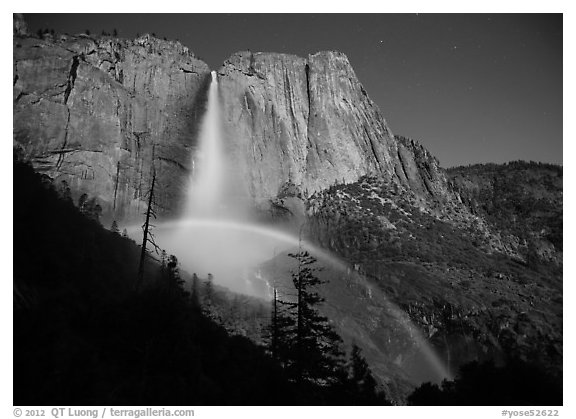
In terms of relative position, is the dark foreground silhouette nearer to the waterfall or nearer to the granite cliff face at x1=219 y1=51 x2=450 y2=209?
the waterfall

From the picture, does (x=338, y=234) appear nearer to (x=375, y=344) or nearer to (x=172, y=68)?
(x=375, y=344)

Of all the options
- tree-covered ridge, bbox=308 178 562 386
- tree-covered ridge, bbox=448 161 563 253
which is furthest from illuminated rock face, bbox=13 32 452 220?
tree-covered ridge, bbox=448 161 563 253

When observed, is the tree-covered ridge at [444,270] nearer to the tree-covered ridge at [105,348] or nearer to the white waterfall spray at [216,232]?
the white waterfall spray at [216,232]

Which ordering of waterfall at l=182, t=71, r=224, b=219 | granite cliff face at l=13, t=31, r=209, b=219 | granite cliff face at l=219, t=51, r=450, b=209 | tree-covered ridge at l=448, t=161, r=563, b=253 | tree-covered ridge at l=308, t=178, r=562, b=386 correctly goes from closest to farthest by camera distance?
tree-covered ridge at l=308, t=178, r=562, b=386, granite cliff face at l=13, t=31, r=209, b=219, waterfall at l=182, t=71, r=224, b=219, granite cliff face at l=219, t=51, r=450, b=209, tree-covered ridge at l=448, t=161, r=563, b=253

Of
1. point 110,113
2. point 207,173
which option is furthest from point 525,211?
point 110,113

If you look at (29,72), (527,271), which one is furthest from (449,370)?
(29,72)
